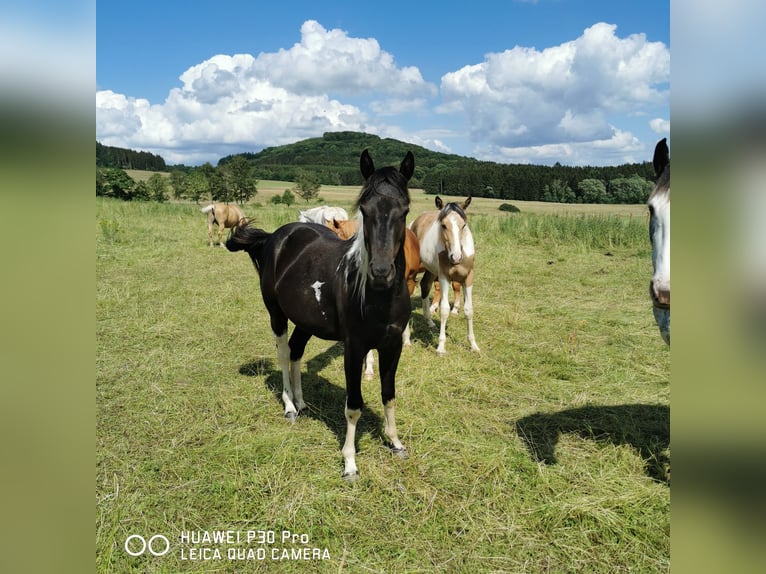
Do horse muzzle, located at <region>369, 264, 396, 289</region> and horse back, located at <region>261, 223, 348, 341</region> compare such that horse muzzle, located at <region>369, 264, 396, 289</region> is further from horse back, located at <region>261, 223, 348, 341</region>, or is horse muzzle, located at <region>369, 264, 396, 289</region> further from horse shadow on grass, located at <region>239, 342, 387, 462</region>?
horse shadow on grass, located at <region>239, 342, 387, 462</region>

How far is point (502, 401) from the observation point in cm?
467

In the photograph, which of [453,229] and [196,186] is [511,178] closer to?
[196,186]

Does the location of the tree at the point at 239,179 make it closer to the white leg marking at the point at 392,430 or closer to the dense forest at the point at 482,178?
the dense forest at the point at 482,178

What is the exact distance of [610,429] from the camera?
4.06 meters

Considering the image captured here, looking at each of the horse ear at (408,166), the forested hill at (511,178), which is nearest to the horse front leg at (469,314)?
the horse ear at (408,166)

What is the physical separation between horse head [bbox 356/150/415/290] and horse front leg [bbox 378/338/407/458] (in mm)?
874

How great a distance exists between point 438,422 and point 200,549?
7.82 ft

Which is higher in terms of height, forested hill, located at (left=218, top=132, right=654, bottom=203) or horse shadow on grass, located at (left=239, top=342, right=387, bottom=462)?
forested hill, located at (left=218, top=132, right=654, bottom=203)

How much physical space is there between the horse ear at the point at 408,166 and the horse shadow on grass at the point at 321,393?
2.52 metres

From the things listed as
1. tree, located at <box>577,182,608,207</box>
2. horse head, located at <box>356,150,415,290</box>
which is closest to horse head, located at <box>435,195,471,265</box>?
horse head, located at <box>356,150,415,290</box>

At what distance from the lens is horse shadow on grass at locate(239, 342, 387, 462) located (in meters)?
4.23

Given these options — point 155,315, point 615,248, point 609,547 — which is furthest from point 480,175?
point 609,547
